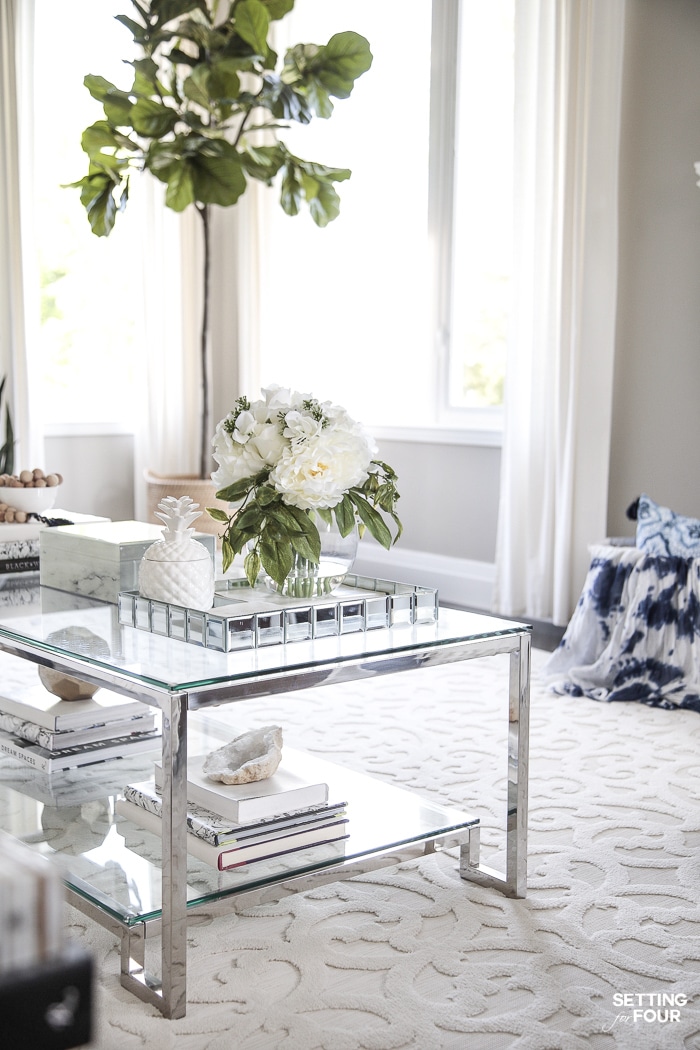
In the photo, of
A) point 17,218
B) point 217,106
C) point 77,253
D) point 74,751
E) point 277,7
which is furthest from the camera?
point 77,253

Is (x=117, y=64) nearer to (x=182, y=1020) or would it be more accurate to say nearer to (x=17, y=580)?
(x=17, y=580)

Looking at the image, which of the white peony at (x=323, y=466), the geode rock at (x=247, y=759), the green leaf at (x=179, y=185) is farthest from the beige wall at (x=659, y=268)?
the geode rock at (x=247, y=759)

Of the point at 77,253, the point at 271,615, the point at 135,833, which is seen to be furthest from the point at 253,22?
the point at 135,833

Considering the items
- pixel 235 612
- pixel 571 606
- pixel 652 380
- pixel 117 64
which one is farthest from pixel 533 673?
pixel 117 64

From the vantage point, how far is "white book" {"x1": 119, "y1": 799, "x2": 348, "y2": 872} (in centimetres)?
153

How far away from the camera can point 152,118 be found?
4.39m

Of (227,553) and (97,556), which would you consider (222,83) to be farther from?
(227,553)

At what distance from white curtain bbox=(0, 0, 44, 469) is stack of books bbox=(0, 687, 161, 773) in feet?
10.1

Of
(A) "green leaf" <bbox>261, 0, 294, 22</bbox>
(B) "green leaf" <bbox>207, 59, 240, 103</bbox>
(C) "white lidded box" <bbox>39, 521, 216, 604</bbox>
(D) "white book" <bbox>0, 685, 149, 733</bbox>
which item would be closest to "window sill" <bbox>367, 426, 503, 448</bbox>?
(B) "green leaf" <bbox>207, 59, 240, 103</bbox>

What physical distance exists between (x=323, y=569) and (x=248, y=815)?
46 centimetres

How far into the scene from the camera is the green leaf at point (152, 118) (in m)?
4.34

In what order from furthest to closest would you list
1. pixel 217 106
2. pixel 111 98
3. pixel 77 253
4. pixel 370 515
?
pixel 77 253
pixel 217 106
pixel 111 98
pixel 370 515

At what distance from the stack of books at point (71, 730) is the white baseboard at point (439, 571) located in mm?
2281

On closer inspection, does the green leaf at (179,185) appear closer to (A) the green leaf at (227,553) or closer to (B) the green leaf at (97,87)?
(B) the green leaf at (97,87)
